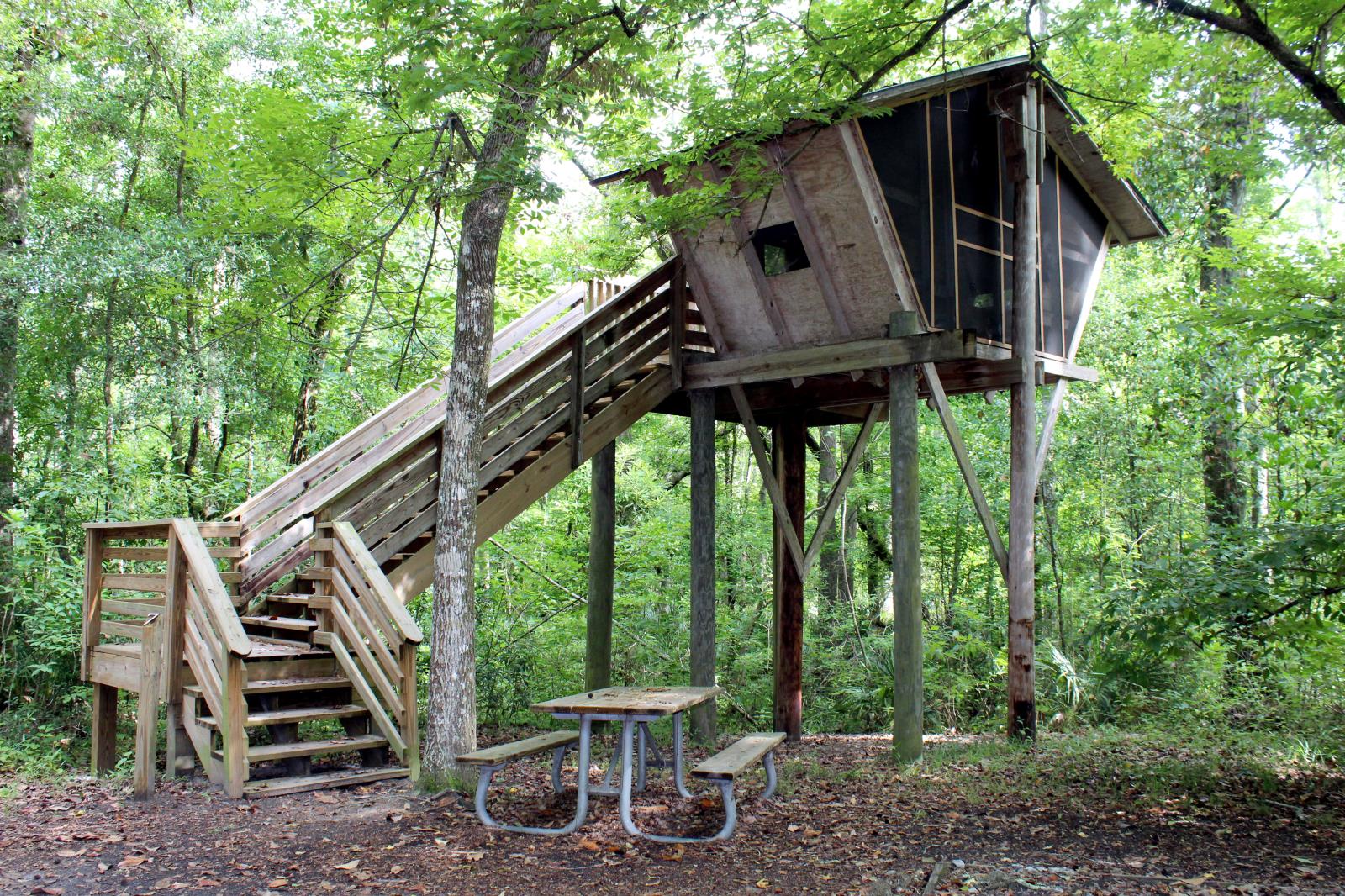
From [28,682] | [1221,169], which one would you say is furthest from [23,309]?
[1221,169]

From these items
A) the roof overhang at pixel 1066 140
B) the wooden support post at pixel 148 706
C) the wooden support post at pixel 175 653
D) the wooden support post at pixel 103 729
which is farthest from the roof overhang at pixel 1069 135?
the wooden support post at pixel 103 729

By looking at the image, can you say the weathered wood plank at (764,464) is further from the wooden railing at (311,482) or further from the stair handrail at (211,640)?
the stair handrail at (211,640)

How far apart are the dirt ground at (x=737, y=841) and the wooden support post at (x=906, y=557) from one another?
0.98 meters

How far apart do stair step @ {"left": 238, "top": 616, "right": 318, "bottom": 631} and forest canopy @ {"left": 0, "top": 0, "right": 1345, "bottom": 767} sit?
2372 mm

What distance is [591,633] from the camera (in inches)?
428

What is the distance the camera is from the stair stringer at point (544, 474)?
816cm

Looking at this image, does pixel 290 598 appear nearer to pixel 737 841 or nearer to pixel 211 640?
pixel 211 640

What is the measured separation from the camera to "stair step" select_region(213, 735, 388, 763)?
22.1 feet

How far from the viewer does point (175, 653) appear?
286 inches

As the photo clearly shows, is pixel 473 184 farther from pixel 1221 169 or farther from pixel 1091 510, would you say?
pixel 1091 510

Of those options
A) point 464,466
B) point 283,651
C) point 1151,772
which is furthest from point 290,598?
point 1151,772

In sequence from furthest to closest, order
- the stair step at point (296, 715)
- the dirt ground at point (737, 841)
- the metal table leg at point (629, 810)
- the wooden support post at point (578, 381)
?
the wooden support post at point (578, 381)
the stair step at point (296, 715)
the metal table leg at point (629, 810)
the dirt ground at point (737, 841)

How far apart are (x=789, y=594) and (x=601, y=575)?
2.23 metres

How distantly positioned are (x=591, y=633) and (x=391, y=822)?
16.1 ft
